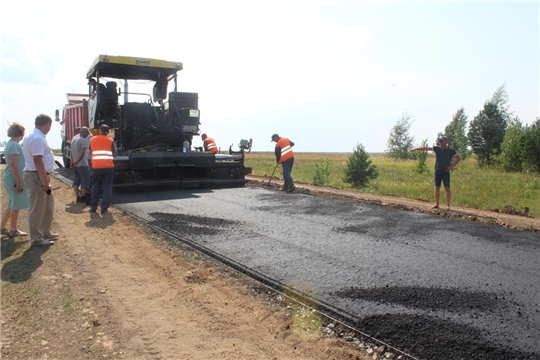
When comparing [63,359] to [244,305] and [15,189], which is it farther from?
[15,189]

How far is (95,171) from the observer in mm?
9070

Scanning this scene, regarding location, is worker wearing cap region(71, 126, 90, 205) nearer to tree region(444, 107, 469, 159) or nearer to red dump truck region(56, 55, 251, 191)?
red dump truck region(56, 55, 251, 191)

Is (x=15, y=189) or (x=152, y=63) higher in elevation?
(x=152, y=63)

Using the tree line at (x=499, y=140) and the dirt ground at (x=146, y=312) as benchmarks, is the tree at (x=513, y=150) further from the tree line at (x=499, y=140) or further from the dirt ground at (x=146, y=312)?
the dirt ground at (x=146, y=312)

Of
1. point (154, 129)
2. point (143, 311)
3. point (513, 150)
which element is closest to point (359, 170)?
point (154, 129)

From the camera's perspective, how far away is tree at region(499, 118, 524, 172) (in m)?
27.9

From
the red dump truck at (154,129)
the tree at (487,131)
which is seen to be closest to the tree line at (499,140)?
the tree at (487,131)

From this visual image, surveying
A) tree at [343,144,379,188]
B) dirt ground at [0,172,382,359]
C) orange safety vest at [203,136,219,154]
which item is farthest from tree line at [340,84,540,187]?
dirt ground at [0,172,382,359]

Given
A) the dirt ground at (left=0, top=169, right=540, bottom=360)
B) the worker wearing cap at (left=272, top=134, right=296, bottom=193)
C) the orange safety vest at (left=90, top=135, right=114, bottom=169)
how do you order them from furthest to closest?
1. the worker wearing cap at (left=272, top=134, right=296, bottom=193)
2. the orange safety vest at (left=90, top=135, right=114, bottom=169)
3. the dirt ground at (left=0, top=169, right=540, bottom=360)

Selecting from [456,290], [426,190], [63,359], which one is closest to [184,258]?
[63,359]

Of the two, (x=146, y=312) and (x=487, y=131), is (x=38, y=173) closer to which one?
(x=146, y=312)

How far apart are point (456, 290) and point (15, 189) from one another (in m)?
5.73

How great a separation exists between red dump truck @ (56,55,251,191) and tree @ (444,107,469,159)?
3139 cm

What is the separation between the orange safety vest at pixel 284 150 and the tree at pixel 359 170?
5.75 m
